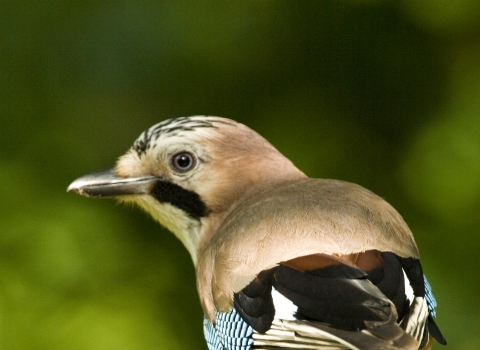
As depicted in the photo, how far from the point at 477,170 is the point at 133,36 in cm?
191

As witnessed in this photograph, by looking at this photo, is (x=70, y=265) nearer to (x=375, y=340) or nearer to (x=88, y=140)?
(x=88, y=140)

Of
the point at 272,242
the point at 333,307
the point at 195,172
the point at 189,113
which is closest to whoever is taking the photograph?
the point at 333,307

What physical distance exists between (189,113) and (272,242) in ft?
7.28

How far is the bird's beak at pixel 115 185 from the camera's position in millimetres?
3627

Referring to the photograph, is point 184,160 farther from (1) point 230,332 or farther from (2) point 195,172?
(1) point 230,332

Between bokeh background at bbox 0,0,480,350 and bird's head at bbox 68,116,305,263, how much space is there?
73 centimetres

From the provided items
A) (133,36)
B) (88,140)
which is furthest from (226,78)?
(88,140)

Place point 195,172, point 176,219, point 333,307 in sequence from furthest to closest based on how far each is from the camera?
point 176,219 → point 195,172 → point 333,307

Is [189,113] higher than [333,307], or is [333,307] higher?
[333,307]

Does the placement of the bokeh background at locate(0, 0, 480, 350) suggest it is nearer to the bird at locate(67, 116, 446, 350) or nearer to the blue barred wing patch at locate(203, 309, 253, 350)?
the bird at locate(67, 116, 446, 350)

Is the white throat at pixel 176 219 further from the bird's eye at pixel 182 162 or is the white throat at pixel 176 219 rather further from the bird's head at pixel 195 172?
the bird's eye at pixel 182 162

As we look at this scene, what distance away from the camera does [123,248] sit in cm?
436

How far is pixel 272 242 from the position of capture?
2.71 m

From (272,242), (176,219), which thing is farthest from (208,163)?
(272,242)
